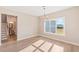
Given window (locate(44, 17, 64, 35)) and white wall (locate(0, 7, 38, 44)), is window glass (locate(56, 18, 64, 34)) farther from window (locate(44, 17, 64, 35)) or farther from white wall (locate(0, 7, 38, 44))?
white wall (locate(0, 7, 38, 44))

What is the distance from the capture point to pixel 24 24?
7.50 metres

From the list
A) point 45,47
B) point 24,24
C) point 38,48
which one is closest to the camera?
point 38,48

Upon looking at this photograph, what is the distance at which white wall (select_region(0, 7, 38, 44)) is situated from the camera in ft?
21.2

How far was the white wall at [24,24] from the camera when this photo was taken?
254 inches

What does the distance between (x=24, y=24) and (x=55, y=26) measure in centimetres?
274

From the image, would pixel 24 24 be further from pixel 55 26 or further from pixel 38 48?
pixel 38 48

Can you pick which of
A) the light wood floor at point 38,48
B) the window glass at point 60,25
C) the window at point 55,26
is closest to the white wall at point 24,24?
the window at point 55,26

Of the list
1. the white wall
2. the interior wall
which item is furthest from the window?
the white wall

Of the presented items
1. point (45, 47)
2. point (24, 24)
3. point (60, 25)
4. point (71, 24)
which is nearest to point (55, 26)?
point (60, 25)

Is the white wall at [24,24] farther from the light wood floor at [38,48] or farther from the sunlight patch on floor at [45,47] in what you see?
the sunlight patch on floor at [45,47]

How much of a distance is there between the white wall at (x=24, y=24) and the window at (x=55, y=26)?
4.23 feet

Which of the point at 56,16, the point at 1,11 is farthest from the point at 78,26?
the point at 1,11
